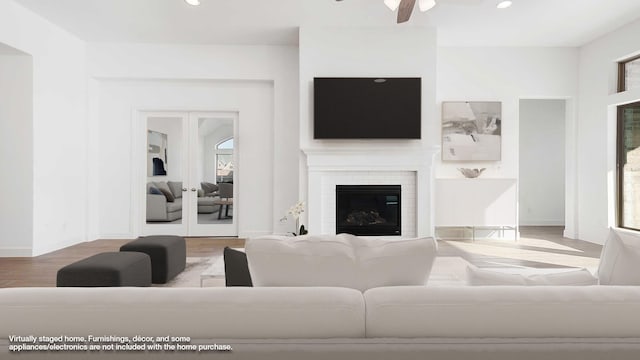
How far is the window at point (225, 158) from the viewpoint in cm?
654

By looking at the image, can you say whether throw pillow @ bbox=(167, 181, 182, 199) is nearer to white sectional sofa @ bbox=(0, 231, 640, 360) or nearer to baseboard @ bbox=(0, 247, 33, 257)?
baseboard @ bbox=(0, 247, 33, 257)

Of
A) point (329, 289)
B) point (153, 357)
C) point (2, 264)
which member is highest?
point (329, 289)

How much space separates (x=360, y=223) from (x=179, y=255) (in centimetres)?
269

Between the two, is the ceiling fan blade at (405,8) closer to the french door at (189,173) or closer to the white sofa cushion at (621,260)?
the white sofa cushion at (621,260)

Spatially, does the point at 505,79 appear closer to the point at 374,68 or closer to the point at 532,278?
the point at 374,68

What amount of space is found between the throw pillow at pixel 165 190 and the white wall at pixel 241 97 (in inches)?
22.1

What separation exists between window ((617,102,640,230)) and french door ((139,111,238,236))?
18.5ft

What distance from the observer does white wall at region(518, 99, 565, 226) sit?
8086 mm

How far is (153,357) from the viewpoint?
969mm

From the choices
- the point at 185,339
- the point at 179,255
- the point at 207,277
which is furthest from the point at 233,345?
the point at 179,255

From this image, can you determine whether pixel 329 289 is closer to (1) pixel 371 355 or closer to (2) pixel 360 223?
(1) pixel 371 355

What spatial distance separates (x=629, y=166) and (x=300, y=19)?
16.1 ft

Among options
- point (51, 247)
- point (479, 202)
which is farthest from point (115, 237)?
point (479, 202)

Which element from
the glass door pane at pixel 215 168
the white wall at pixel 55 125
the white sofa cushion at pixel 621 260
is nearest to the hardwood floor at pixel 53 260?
the white wall at pixel 55 125
